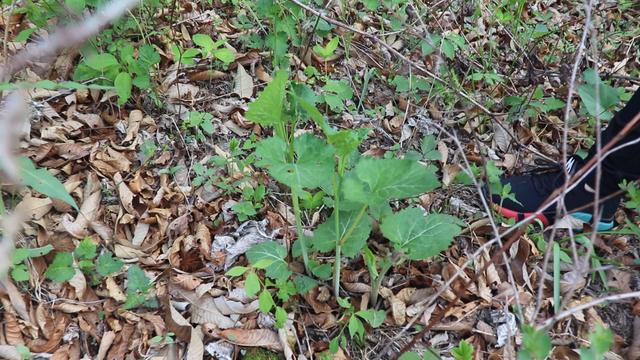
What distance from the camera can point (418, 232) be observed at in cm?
148

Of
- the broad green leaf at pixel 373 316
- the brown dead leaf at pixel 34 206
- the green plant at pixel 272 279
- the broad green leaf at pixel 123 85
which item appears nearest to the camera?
the green plant at pixel 272 279

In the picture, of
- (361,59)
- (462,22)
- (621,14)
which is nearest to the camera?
(361,59)

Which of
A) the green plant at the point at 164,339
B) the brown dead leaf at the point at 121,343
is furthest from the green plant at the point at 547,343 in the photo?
the brown dead leaf at the point at 121,343

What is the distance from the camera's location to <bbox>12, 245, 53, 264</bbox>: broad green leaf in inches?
60.2

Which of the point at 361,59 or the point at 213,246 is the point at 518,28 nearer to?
Result: the point at 361,59

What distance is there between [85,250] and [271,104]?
2.83 ft

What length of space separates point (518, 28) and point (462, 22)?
0.45 m

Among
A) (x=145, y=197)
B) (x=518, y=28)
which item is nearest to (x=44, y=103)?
(x=145, y=197)

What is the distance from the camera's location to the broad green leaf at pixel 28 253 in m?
1.53

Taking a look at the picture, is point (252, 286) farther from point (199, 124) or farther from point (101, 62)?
point (101, 62)

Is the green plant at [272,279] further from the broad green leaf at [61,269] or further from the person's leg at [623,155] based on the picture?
the person's leg at [623,155]

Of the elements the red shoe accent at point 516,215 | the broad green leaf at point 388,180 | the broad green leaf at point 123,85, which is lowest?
the red shoe accent at point 516,215

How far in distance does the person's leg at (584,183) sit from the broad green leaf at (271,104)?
1104 mm

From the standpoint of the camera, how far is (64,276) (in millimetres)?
1569
